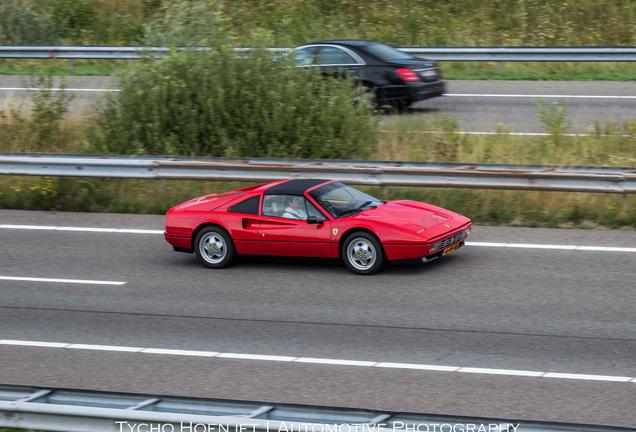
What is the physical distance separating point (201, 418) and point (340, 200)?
6.17m

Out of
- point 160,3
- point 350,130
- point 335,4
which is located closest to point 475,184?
point 350,130

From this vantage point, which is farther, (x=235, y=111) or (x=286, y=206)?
(x=235, y=111)

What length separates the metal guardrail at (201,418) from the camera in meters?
4.32

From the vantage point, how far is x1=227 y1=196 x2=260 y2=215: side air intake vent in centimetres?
1051

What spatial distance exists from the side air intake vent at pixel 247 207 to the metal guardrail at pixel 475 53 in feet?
33.4

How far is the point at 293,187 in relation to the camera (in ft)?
34.4

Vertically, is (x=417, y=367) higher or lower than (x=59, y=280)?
lower

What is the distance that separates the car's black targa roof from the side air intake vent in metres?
0.20

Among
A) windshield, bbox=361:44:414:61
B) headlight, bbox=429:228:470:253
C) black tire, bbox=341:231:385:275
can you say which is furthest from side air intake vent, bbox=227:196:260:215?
windshield, bbox=361:44:414:61

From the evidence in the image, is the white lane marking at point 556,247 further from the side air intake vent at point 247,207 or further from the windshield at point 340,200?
the side air intake vent at point 247,207

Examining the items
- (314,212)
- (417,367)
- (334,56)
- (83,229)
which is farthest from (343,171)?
(417,367)

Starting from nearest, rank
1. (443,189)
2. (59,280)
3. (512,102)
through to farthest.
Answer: (59,280) → (443,189) → (512,102)

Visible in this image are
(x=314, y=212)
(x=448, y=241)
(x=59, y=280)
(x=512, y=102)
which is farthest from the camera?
(x=512, y=102)

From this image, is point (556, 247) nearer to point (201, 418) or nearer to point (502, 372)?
point (502, 372)
